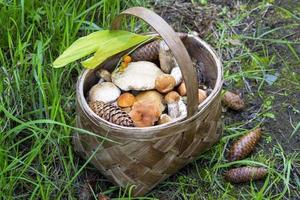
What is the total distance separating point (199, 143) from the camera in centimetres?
161

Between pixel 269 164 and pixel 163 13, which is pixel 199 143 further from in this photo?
pixel 163 13

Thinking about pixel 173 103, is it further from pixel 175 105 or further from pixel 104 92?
pixel 104 92

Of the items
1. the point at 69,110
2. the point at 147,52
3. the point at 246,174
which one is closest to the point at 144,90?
the point at 147,52

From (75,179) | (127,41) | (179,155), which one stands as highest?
(127,41)

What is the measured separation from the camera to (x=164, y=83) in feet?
5.36

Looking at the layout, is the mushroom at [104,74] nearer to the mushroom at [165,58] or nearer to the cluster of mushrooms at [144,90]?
the cluster of mushrooms at [144,90]

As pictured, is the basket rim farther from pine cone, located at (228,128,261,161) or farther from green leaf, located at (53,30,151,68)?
pine cone, located at (228,128,261,161)

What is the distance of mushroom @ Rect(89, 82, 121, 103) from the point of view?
1.65m

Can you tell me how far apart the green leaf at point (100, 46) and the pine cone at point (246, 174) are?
0.46 meters

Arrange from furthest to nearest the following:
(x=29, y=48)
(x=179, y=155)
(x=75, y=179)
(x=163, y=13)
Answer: (x=163, y=13) < (x=29, y=48) < (x=75, y=179) < (x=179, y=155)

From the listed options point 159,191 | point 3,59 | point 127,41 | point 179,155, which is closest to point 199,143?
point 179,155

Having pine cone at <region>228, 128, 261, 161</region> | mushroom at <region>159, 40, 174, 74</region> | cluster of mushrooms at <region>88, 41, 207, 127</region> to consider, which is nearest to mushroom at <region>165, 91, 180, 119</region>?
cluster of mushrooms at <region>88, 41, 207, 127</region>

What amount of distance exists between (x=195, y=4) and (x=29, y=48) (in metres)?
0.67

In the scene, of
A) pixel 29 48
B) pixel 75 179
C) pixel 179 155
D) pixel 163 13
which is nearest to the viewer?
pixel 179 155
